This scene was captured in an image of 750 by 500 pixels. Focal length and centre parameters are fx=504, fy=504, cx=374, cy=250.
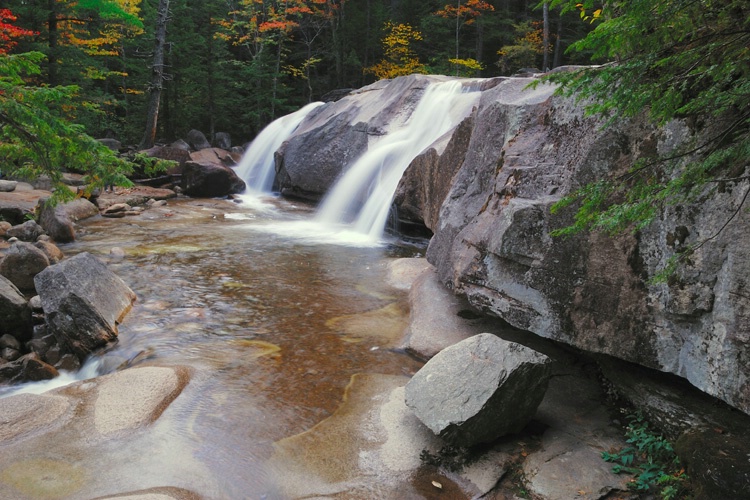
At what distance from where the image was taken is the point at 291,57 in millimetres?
30453

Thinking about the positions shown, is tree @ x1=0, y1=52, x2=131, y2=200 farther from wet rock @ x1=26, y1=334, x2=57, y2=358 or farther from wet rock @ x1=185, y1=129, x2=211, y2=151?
wet rock @ x1=185, y1=129, x2=211, y2=151

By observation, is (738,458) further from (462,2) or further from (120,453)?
(462,2)

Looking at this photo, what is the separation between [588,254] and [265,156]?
1875cm

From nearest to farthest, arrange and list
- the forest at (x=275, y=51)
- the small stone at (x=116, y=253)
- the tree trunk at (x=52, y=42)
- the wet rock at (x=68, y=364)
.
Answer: the wet rock at (x=68, y=364) → the small stone at (x=116, y=253) → the tree trunk at (x=52, y=42) → the forest at (x=275, y=51)

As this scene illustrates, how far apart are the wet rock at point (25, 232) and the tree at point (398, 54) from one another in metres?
21.0

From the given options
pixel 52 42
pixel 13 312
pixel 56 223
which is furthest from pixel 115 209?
pixel 13 312

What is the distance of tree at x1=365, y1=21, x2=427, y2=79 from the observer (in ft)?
89.0

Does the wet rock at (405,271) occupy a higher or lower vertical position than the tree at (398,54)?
lower

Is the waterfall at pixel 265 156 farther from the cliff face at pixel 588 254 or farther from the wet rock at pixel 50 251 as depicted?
the cliff face at pixel 588 254

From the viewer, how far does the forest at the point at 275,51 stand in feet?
79.7

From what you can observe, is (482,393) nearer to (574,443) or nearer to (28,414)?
(574,443)

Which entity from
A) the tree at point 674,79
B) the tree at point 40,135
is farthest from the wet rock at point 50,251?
the tree at point 674,79

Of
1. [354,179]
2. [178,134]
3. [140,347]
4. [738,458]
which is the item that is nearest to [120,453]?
[140,347]

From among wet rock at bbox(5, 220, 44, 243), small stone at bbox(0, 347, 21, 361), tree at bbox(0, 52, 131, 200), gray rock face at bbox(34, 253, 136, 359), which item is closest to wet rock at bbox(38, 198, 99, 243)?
wet rock at bbox(5, 220, 44, 243)
